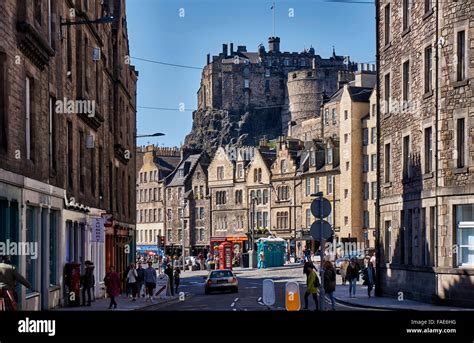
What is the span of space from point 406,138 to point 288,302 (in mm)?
25284

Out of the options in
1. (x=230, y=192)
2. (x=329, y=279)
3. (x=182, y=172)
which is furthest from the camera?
(x=182, y=172)

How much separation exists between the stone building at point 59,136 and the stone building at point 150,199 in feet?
183

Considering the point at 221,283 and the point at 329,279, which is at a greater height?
the point at 329,279

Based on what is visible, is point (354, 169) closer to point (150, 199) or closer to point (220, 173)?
point (220, 173)

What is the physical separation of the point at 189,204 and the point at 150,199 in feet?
25.0

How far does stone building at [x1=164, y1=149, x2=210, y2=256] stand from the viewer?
115188 millimetres

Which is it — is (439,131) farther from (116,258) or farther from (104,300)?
(116,258)

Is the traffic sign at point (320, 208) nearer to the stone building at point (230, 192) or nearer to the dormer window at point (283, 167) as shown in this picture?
the stone building at point (230, 192)

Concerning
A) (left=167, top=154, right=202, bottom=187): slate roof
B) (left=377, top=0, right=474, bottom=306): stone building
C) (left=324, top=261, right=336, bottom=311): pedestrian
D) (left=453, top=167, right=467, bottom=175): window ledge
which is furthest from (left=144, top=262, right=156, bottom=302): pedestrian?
(left=167, top=154, right=202, bottom=187): slate roof

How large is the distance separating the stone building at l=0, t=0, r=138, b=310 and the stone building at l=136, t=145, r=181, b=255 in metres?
55.7

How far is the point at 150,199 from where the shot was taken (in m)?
116

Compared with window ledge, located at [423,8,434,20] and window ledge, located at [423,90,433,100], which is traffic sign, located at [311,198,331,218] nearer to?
window ledge, located at [423,8,434,20]

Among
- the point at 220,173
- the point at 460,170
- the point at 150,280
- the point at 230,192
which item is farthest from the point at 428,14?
the point at 220,173
